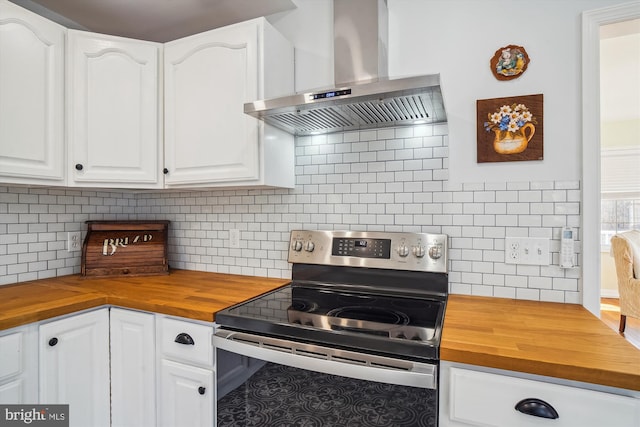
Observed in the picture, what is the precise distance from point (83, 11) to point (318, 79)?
1.27 meters

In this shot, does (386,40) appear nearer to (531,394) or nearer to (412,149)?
(412,149)

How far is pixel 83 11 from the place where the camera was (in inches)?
71.9

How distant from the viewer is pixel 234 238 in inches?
79.6

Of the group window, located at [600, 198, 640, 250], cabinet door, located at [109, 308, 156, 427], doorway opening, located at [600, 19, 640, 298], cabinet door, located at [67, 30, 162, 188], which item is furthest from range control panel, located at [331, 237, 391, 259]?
window, located at [600, 198, 640, 250]

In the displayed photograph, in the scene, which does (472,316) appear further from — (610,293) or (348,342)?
(610,293)

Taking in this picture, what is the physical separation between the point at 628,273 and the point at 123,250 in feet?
13.5

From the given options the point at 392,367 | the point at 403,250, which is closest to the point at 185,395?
the point at 392,367

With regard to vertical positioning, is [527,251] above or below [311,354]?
above

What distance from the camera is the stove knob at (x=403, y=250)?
1.57 meters

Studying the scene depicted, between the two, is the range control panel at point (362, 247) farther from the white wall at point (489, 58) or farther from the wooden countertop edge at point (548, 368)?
the wooden countertop edge at point (548, 368)

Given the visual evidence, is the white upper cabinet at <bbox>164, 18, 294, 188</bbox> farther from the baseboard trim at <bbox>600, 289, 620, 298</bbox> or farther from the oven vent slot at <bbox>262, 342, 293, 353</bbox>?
the baseboard trim at <bbox>600, 289, 620, 298</bbox>

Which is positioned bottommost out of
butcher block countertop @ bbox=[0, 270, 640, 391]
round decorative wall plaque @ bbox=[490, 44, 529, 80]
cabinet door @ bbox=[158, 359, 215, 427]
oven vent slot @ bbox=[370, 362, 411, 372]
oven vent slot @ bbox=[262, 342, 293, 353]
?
cabinet door @ bbox=[158, 359, 215, 427]

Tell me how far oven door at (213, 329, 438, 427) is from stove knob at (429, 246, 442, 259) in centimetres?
61

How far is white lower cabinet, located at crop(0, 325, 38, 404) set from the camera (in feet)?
3.93
